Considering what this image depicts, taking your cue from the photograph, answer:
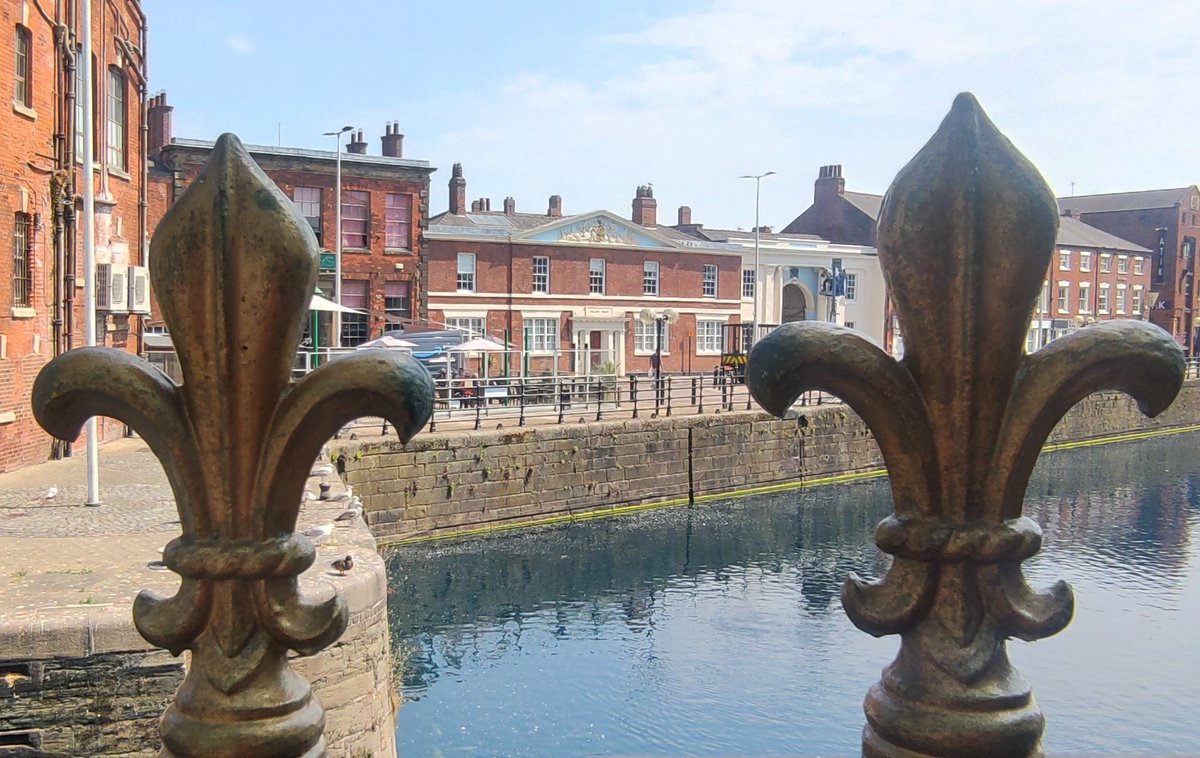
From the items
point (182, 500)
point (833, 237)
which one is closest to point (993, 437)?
point (182, 500)

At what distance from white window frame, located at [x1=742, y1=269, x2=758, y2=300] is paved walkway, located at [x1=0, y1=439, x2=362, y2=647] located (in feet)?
109

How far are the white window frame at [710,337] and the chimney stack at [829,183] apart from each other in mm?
15431

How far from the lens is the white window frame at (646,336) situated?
4325 centimetres

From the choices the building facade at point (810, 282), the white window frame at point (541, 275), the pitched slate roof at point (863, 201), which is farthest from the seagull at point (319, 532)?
the pitched slate roof at point (863, 201)

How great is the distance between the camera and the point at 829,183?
189 feet

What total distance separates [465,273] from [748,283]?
46.4 feet

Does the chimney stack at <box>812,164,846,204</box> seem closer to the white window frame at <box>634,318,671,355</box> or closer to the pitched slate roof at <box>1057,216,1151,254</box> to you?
the pitched slate roof at <box>1057,216,1151,254</box>

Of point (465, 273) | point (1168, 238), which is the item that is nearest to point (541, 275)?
point (465, 273)

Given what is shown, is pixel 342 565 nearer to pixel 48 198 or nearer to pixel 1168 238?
pixel 48 198

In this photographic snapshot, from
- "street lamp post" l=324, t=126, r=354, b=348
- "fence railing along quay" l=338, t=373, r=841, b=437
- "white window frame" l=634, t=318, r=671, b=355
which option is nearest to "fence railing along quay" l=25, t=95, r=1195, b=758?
"fence railing along quay" l=338, t=373, r=841, b=437

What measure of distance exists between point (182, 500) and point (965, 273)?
138 cm

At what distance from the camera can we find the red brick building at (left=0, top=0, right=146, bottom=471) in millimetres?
15633

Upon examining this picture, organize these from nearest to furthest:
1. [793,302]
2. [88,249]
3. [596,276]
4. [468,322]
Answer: [88,249] → [468,322] → [596,276] → [793,302]

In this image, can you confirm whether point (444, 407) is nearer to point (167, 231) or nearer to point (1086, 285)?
point (167, 231)
